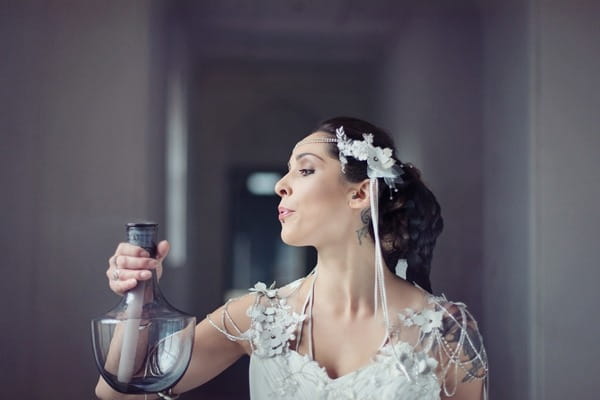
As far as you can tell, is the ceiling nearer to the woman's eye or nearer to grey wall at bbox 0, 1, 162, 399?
grey wall at bbox 0, 1, 162, 399

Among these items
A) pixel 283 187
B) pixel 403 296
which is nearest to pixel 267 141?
pixel 283 187

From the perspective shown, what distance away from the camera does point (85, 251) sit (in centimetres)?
182

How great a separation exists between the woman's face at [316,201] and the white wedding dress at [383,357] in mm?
147

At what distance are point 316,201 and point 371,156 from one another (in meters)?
0.16

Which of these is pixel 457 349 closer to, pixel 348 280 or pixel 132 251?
pixel 348 280

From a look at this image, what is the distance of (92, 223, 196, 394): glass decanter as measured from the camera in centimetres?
133

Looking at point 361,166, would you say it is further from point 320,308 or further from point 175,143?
point 175,143

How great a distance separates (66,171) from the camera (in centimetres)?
183

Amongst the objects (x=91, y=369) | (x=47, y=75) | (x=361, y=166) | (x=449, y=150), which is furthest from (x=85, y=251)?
(x=449, y=150)

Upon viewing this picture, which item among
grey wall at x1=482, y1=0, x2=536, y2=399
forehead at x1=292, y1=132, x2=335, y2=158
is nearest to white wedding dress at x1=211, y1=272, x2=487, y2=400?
grey wall at x1=482, y1=0, x2=536, y2=399

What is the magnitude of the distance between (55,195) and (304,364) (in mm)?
807

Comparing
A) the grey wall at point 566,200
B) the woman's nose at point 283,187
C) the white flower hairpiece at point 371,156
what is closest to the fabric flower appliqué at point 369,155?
the white flower hairpiece at point 371,156

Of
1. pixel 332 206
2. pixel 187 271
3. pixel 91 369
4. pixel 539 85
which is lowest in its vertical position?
pixel 91 369

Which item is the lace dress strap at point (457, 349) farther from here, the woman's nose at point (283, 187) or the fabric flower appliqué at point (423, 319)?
the woman's nose at point (283, 187)
